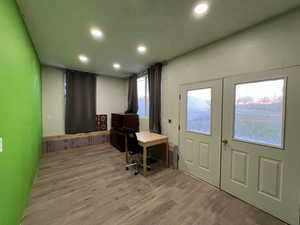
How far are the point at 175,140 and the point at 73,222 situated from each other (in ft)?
7.85

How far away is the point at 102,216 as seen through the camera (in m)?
1.74

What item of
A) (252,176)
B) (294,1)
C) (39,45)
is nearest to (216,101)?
(252,176)

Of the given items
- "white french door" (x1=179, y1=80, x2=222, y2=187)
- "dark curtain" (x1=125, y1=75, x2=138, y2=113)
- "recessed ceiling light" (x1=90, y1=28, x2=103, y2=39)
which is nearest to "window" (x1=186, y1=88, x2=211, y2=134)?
"white french door" (x1=179, y1=80, x2=222, y2=187)

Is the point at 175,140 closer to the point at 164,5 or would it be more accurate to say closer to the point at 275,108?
the point at 275,108

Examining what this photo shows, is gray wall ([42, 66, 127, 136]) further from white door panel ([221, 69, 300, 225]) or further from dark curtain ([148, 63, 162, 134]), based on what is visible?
white door panel ([221, 69, 300, 225])

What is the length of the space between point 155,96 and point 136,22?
6.42ft

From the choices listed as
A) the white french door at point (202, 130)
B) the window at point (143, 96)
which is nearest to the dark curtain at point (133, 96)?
the window at point (143, 96)

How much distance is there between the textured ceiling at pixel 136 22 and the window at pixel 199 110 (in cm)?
98

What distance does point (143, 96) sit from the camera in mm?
4582

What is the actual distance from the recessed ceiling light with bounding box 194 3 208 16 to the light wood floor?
2793 mm

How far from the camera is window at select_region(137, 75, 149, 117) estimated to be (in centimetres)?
442

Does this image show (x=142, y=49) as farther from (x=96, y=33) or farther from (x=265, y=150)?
(x=265, y=150)

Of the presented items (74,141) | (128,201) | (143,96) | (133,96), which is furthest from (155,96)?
(74,141)

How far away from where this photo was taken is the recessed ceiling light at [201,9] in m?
1.53
